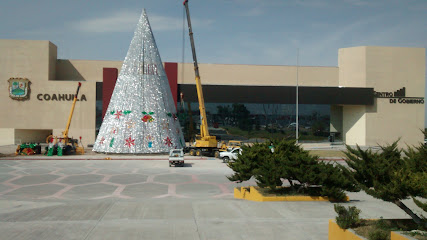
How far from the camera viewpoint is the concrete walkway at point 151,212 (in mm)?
10555

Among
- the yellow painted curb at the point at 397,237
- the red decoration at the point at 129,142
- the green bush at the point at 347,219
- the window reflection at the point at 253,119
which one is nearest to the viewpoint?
the yellow painted curb at the point at 397,237

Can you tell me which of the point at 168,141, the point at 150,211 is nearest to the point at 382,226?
the point at 150,211

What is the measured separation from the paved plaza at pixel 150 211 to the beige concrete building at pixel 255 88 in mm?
26806

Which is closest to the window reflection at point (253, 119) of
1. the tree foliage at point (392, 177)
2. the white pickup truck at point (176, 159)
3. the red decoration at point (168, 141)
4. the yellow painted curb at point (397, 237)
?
the red decoration at point (168, 141)

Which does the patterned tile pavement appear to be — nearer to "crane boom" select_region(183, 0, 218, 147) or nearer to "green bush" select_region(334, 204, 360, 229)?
"crane boom" select_region(183, 0, 218, 147)

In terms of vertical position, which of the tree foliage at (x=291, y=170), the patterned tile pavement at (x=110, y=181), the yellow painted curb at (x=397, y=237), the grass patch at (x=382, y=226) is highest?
the tree foliage at (x=291, y=170)

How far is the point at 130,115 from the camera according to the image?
37312 millimetres

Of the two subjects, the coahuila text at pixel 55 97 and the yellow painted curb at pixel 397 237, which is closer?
the yellow painted curb at pixel 397 237

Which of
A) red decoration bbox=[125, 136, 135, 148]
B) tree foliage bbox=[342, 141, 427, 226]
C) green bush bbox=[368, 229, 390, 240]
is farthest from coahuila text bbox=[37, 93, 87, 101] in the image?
green bush bbox=[368, 229, 390, 240]

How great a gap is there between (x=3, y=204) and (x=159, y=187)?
7.39m

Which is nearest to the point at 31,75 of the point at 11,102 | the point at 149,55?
the point at 11,102

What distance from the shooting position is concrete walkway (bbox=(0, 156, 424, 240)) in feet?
34.6

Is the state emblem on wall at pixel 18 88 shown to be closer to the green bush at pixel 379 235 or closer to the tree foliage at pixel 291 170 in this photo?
the tree foliage at pixel 291 170

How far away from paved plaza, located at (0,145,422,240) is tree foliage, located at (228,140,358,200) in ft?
2.74
